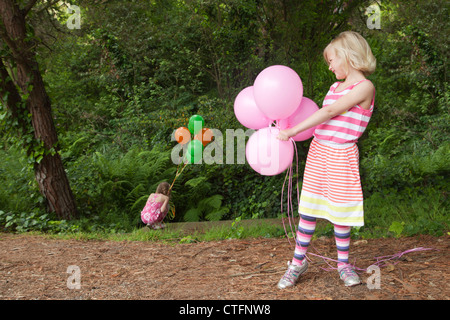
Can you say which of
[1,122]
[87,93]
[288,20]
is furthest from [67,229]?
[87,93]

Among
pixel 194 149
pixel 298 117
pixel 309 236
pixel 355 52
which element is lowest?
pixel 309 236

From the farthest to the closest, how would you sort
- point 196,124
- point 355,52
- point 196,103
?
point 196,103
point 196,124
point 355,52

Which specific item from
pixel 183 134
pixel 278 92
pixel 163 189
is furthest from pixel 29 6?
pixel 278 92

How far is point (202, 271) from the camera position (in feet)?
11.1

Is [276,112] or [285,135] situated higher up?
[276,112]

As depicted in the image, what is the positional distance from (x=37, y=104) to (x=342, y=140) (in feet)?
14.0

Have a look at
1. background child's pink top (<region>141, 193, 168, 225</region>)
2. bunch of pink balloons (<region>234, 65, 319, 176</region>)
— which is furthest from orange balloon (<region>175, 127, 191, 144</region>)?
bunch of pink balloons (<region>234, 65, 319, 176</region>)

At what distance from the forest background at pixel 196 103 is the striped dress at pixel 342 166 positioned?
6.92 ft

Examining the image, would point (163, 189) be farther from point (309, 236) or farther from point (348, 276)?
point (348, 276)

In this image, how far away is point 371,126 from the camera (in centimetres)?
693

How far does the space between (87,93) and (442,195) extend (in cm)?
915

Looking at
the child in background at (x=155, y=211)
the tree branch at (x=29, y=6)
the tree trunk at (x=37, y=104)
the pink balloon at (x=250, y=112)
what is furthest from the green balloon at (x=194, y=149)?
the tree branch at (x=29, y=6)

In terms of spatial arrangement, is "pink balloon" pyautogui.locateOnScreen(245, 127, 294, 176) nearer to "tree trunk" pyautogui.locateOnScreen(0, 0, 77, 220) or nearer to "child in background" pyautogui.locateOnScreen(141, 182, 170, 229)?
"child in background" pyautogui.locateOnScreen(141, 182, 170, 229)

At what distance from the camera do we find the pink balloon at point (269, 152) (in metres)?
2.94
